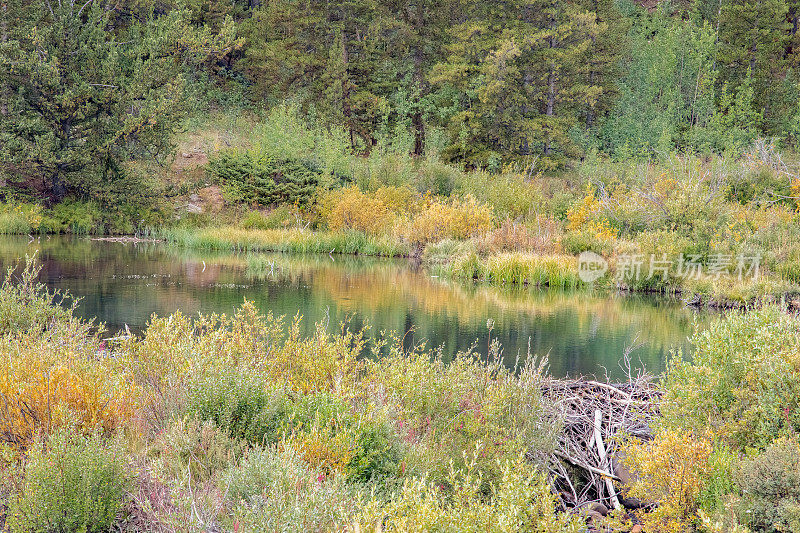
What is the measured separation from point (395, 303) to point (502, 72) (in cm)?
2439

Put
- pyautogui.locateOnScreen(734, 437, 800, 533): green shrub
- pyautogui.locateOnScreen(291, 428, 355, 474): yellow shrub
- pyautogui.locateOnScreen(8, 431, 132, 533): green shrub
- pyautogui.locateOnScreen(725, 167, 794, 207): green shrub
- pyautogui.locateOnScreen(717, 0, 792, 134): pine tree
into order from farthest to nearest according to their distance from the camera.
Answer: pyautogui.locateOnScreen(717, 0, 792, 134): pine tree
pyautogui.locateOnScreen(725, 167, 794, 207): green shrub
pyautogui.locateOnScreen(291, 428, 355, 474): yellow shrub
pyautogui.locateOnScreen(734, 437, 800, 533): green shrub
pyautogui.locateOnScreen(8, 431, 132, 533): green shrub

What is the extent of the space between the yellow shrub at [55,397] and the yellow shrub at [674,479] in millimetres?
3250

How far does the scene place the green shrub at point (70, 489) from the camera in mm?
3369

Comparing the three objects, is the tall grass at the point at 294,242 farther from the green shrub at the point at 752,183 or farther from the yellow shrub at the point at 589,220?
the green shrub at the point at 752,183

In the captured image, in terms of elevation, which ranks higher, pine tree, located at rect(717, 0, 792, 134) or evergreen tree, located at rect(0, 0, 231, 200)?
pine tree, located at rect(717, 0, 792, 134)

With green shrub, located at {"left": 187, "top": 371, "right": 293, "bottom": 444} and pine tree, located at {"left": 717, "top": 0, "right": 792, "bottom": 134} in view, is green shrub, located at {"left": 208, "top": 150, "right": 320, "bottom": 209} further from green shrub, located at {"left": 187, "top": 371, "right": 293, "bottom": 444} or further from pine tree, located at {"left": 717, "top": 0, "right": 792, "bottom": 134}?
green shrub, located at {"left": 187, "top": 371, "right": 293, "bottom": 444}

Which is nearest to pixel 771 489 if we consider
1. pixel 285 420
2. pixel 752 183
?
pixel 285 420

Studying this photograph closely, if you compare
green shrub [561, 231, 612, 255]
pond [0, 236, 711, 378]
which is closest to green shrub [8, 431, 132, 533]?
pond [0, 236, 711, 378]

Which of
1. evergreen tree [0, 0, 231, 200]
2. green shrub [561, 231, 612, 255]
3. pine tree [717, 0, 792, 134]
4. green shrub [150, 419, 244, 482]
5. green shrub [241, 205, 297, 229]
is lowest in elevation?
green shrub [241, 205, 297, 229]

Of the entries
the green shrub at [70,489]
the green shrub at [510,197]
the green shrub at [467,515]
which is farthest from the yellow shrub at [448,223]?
the green shrub at [70,489]

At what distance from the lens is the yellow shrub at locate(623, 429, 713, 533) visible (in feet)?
13.2

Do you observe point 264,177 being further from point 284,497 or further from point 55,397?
point 284,497

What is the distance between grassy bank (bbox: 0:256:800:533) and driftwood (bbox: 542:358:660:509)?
0.16 ft

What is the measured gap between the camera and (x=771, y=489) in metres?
3.65
